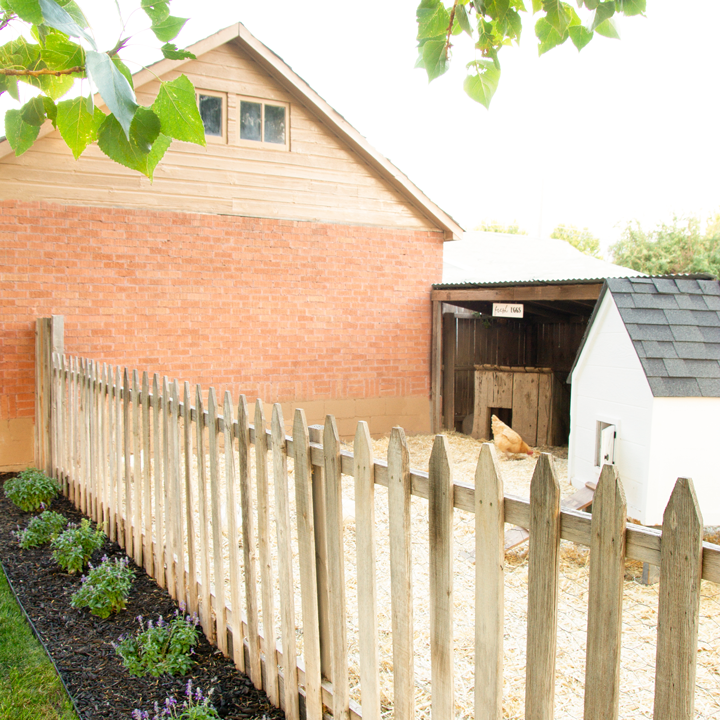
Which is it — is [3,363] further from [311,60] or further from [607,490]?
[311,60]

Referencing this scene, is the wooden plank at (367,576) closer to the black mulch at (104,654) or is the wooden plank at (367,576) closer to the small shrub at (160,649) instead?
the black mulch at (104,654)

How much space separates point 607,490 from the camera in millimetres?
1539

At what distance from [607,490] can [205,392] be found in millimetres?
7576

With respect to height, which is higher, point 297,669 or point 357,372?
point 357,372

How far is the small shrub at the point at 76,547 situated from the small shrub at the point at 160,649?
1046 mm

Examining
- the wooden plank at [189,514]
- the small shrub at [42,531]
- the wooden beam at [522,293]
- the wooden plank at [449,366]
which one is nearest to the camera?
the wooden plank at [189,514]

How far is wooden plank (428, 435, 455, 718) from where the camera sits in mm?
1942

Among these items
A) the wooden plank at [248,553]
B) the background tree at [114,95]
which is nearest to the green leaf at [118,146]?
the background tree at [114,95]

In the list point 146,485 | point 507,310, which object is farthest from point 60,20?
point 507,310

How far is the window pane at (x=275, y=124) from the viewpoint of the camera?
29.2 ft

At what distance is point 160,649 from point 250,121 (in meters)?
7.40

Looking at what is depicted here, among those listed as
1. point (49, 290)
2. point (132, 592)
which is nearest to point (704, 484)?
point (132, 592)

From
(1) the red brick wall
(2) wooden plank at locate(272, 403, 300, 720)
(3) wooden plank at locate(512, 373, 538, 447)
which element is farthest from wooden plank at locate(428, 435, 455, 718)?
(3) wooden plank at locate(512, 373, 538, 447)

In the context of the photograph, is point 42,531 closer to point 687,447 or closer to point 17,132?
point 17,132
